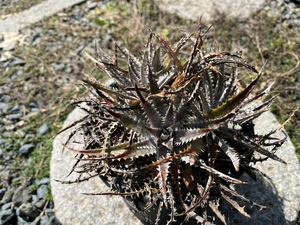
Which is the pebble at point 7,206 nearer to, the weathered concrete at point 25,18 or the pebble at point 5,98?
the pebble at point 5,98

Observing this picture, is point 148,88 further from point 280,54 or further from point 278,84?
point 280,54

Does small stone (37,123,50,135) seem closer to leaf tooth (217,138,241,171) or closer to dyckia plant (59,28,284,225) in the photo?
dyckia plant (59,28,284,225)

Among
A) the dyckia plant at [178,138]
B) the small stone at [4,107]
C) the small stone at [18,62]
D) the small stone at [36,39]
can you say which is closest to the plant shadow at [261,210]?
the dyckia plant at [178,138]

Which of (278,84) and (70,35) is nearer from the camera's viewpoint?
(278,84)

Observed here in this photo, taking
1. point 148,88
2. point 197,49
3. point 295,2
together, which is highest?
point 197,49

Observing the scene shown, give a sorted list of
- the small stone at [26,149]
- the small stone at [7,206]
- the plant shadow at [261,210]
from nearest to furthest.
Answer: the plant shadow at [261,210] < the small stone at [7,206] < the small stone at [26,149]

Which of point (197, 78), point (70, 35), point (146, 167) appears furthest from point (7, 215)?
point (70, 35)

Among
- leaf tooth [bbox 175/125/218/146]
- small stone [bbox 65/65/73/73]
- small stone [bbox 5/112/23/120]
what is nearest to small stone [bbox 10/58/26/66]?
small stone [bbox 65/65/73/73]
